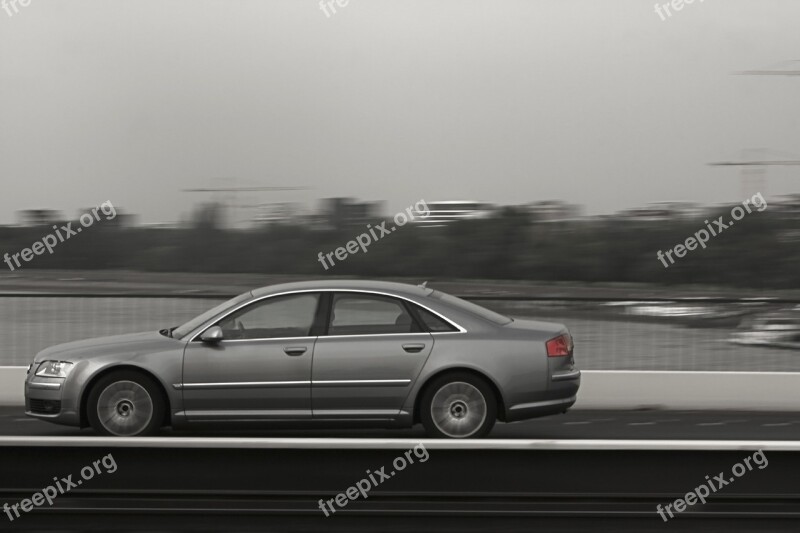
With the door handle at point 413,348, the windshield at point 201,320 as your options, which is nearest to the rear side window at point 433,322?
the door handle at point 413,348

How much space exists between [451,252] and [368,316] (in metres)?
6.43

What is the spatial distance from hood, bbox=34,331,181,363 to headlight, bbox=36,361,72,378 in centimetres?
4

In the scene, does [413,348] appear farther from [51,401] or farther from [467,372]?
[51,401]

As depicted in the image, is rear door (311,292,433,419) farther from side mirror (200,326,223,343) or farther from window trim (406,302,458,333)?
side mirror (200,326,223,343)

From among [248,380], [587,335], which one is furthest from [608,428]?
[248,380]

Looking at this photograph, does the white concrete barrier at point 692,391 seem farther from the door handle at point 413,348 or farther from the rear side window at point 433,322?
the door handle at point 413,348

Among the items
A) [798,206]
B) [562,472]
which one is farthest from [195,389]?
[798,206]

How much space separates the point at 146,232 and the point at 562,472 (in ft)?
36.5

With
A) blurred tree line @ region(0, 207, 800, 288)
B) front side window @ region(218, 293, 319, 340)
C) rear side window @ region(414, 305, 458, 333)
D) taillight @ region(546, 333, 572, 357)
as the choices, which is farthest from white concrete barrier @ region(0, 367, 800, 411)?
front side window @ region(218, 293, 319, 340)

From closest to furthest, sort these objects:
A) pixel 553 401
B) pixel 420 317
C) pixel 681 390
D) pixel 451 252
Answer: pixel 553 401 → pixel 420 317 → pixel 681 390 → pixel 451 252

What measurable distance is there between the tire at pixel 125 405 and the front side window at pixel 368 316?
150 cm

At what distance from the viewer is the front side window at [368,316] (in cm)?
912

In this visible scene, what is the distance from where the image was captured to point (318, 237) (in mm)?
15492

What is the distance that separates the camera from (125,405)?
8.95 metres
